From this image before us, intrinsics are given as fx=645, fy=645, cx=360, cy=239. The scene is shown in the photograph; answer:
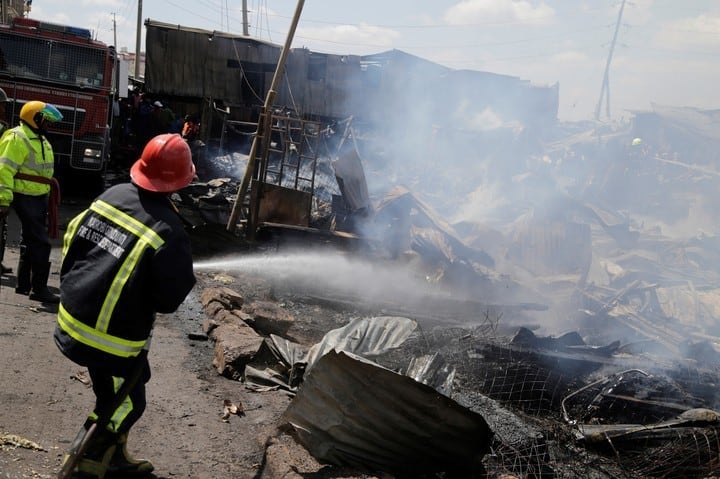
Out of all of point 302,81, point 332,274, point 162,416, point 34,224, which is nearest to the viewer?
point 162,416

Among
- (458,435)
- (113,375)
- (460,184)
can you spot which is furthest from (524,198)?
(113,375)

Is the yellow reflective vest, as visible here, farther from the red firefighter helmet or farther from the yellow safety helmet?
the red firefighter helmet

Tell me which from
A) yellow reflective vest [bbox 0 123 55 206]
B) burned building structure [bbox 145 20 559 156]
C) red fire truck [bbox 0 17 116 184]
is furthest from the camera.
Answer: burned building structure [bbox 145 20 559 156]

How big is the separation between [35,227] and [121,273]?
12.2 ft

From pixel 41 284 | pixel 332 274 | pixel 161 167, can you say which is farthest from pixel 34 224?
pixel 332 274

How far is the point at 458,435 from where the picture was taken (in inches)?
146

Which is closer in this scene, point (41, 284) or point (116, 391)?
point (116, 391)

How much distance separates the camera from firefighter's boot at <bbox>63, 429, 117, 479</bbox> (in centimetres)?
295

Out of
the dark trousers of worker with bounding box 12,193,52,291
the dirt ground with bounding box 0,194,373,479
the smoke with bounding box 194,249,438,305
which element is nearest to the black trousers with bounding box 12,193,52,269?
the dark trousers of worker with bounding box 12,193,52,291

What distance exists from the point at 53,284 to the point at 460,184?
→ 565 inches

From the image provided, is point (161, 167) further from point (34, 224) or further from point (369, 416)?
point (34, 224)

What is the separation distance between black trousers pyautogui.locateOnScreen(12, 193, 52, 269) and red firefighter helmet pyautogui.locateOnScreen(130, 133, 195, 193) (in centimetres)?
352

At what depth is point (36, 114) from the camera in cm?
567

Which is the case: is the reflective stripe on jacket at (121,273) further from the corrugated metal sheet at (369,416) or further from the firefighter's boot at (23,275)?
the firefighter's boot at (23,275)
